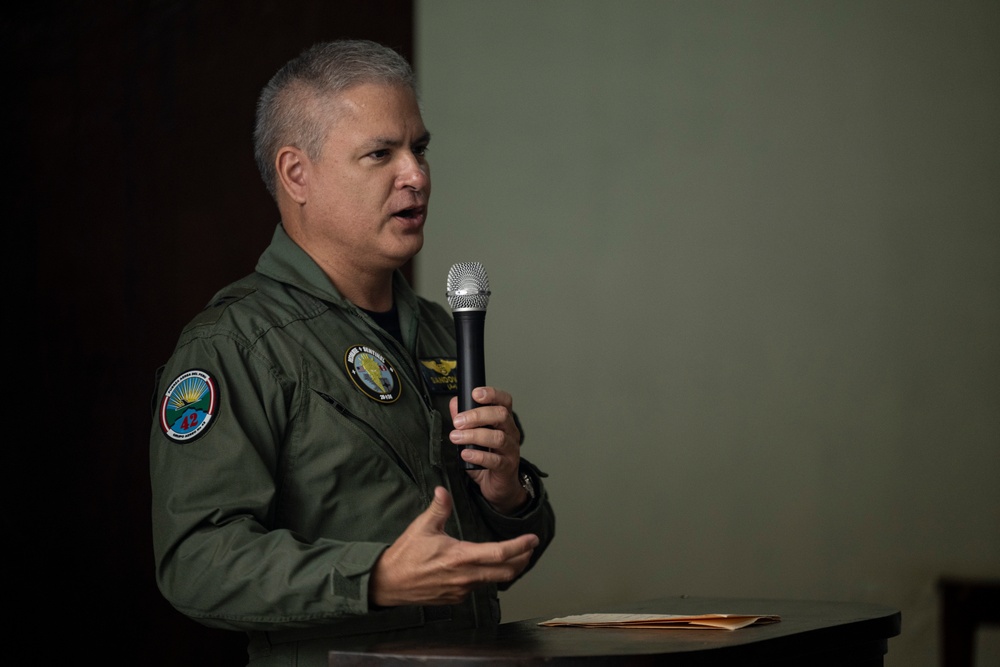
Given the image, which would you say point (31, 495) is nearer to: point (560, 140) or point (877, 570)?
point (560, 140)

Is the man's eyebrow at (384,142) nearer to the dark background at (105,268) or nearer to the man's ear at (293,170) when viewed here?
the man's ear at (293,170)

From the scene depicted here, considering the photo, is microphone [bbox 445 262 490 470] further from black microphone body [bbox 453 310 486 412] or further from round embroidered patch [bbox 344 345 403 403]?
round embroidered patch [bbox 344 345 403 403]

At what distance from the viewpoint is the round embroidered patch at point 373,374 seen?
1.72 meters

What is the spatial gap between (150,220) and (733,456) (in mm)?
2147

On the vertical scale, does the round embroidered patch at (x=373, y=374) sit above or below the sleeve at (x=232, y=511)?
above

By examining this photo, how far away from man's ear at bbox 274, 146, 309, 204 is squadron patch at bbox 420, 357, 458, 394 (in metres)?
0.34

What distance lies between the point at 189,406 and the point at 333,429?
0.67ft

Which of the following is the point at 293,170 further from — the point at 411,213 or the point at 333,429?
the point at 333,429

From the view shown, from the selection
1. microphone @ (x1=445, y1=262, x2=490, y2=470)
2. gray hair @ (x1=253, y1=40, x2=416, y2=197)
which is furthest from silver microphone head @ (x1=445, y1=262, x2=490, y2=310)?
gray hair @ (x1=253, y1=40, x2=416, y2=197)

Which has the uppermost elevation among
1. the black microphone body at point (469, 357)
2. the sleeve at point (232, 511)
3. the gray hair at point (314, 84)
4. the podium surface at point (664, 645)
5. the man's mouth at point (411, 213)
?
the gray hair at point (314, 84)

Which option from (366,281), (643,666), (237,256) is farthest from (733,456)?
(643,666)

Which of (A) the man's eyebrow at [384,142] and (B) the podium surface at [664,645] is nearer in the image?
(B) the podium surface at [664,645]

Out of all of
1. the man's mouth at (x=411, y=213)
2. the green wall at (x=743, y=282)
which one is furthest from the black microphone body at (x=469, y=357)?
the green wall at (x=743, y=282)

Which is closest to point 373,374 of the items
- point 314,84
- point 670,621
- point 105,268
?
point 314,84
